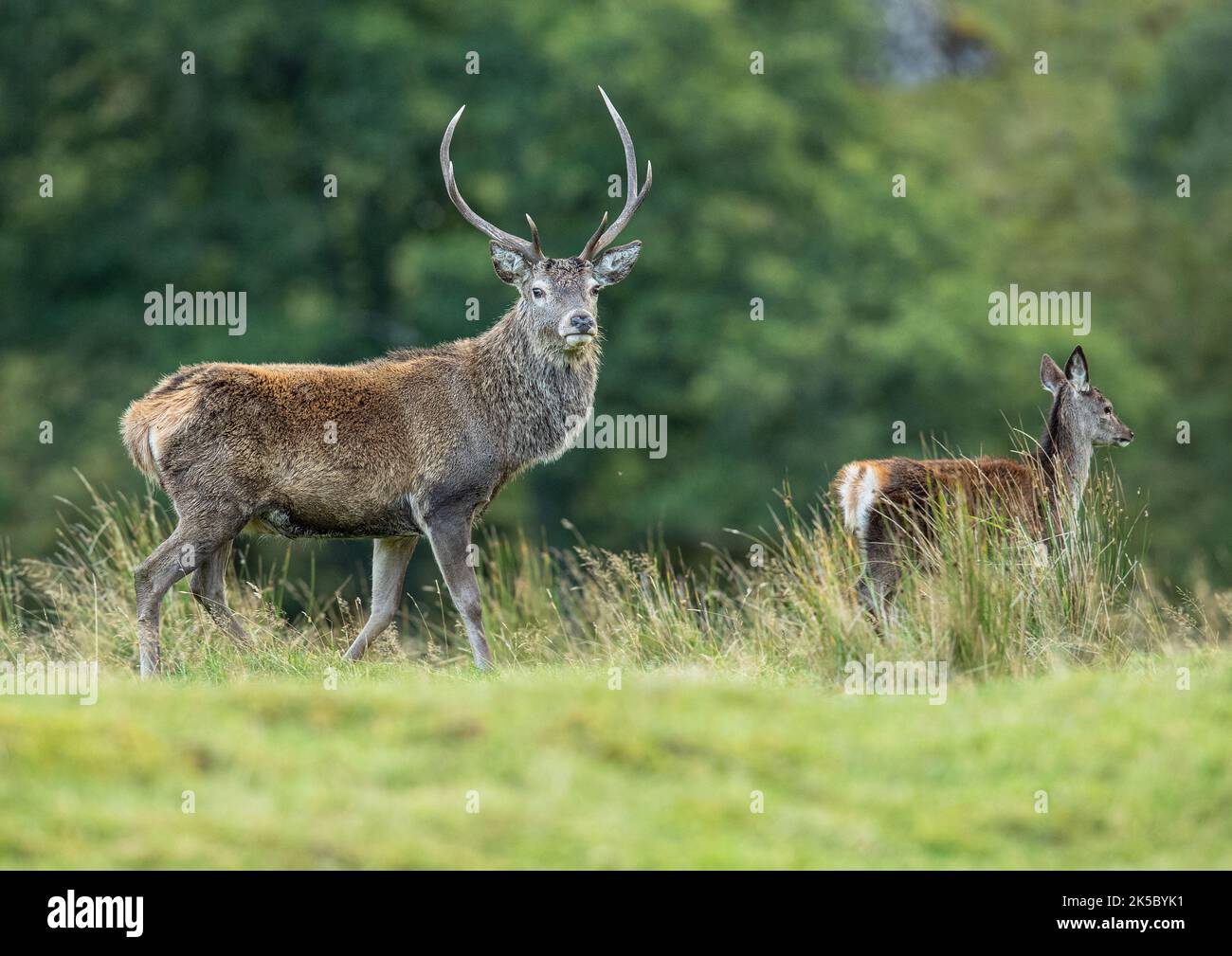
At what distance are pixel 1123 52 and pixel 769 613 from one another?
95.4ft

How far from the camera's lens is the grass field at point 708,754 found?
6.09 meters

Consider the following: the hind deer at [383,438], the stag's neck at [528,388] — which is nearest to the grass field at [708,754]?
the hind deer at [383,438]

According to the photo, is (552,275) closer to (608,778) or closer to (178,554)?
(178,554)

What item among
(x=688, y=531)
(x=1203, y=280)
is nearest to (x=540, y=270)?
(x=688, y=531)

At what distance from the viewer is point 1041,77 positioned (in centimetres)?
3462

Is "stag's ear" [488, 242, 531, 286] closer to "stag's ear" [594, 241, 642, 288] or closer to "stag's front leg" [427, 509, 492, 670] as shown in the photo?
"stag's ear" [594, 241, 642, 288]

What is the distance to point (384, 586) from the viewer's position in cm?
1020

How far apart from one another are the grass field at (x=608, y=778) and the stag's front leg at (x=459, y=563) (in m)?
2.17

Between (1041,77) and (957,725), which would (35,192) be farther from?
(957,725)

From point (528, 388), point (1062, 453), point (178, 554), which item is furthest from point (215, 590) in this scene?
point (1062, 453)

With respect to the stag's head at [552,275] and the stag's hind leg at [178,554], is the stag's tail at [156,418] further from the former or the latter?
the stag's head at [552,275]

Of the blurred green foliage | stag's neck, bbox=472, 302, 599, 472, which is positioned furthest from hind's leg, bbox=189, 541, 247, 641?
the blurred green foliage

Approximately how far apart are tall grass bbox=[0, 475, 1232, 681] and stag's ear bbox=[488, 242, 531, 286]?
5.35 ft

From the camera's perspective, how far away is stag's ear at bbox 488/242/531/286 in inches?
411
